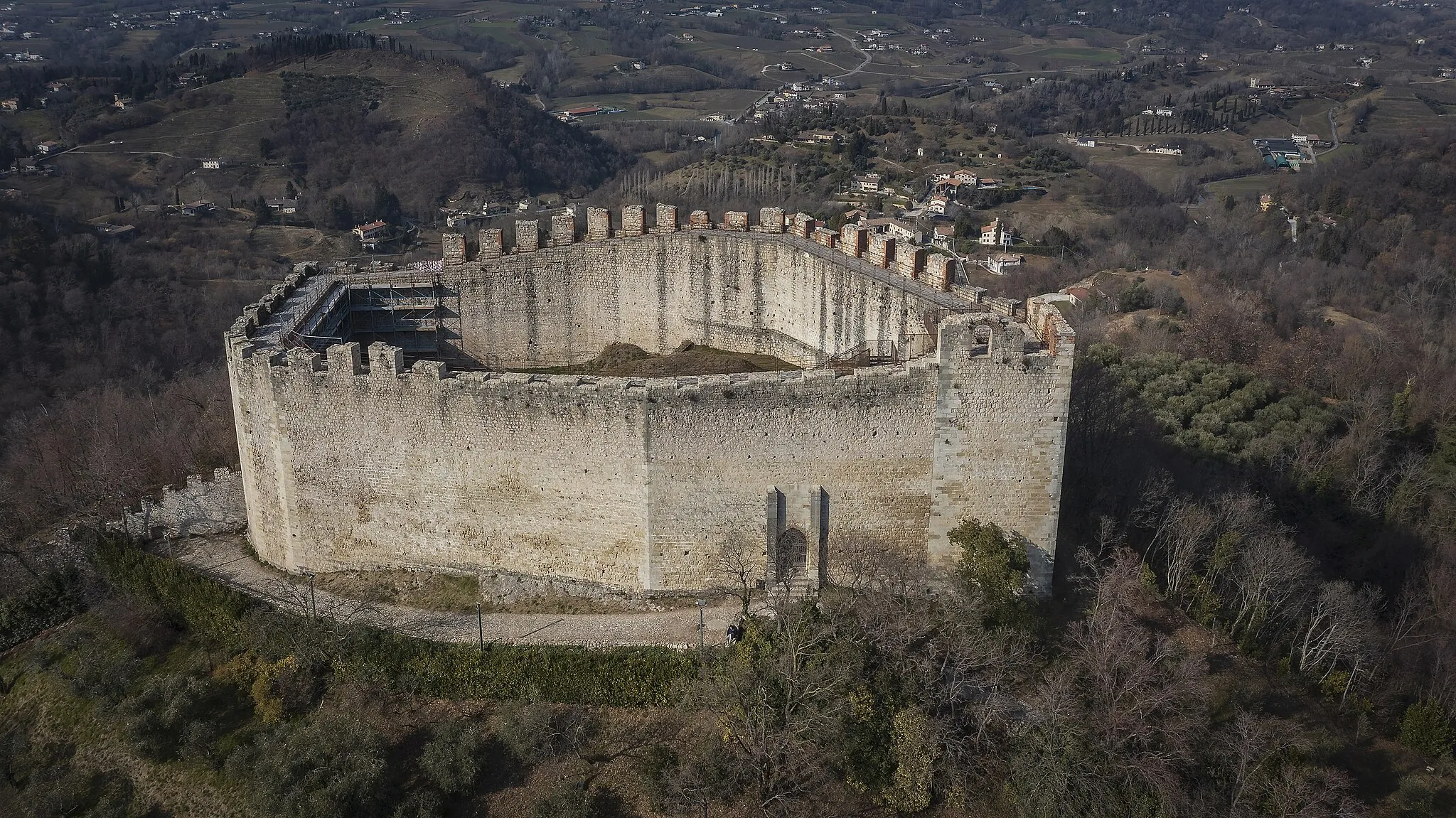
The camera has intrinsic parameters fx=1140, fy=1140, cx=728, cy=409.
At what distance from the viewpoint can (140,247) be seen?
226 feet

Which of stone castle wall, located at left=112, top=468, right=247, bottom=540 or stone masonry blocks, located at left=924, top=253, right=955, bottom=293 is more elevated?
stone masonry blocks, located at left=924, top=253, right=955, bottom=293

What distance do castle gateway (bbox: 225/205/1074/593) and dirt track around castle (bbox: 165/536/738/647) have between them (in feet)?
2.56

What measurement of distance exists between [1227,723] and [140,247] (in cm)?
6654

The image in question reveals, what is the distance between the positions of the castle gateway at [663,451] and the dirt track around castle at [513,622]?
0.78 meters

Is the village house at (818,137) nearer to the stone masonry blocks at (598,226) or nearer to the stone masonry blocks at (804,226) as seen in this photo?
the stone masonry blocks at (804,226)

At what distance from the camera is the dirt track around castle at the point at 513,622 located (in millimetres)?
24125

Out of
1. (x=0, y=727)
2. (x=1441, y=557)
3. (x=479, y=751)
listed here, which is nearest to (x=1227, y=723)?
(x=479, y=751)

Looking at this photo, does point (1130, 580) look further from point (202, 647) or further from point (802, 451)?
point (202, 647)

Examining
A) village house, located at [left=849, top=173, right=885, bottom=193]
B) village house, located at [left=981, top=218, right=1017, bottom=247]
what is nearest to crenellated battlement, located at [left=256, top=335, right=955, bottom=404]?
village house, located at [left=981, top=218, right=1017, bottom=247]

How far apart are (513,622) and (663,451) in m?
5.27

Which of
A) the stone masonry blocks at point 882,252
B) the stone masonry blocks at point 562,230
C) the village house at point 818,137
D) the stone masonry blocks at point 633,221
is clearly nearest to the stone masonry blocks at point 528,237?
the stone masonry blocks at point 562,230

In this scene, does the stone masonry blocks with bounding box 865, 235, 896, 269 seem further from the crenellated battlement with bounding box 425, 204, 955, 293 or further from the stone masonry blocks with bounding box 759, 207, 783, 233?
the stone masonry blocks with bounding box 759, 207, 783, 233

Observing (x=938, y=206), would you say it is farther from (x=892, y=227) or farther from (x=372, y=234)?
(x=372, y=234)

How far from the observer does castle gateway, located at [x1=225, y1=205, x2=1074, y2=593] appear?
23.3m
